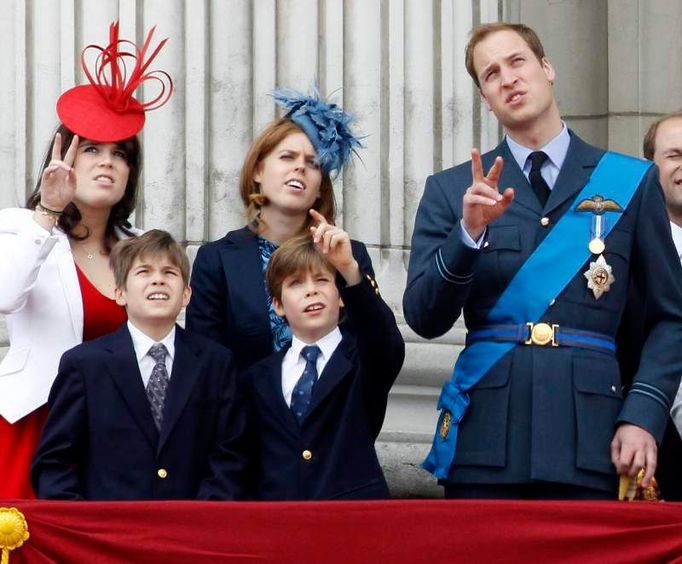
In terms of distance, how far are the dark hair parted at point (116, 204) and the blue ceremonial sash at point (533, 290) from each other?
1.03 m

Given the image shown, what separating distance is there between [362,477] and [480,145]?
2.19m

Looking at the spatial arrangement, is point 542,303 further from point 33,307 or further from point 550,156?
point 33,307

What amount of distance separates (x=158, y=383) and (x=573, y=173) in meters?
1.10

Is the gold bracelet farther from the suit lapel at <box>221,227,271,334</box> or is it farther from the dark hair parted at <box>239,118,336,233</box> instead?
the dark hair parted at <box>239,118,336,233</box>

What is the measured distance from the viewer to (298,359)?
206 inches

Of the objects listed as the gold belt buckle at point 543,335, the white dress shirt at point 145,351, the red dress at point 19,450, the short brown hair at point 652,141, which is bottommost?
the red dress at point 19,450

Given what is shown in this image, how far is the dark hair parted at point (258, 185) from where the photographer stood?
5.64 meters

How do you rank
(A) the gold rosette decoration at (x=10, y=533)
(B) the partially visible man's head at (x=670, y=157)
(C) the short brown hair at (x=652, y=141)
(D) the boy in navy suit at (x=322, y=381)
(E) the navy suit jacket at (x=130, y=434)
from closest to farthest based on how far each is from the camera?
(A) the gold rosette decoration at (x=10, y=533) → (E) the navy suit jacket at (x=130, y=434) → (D) the boy in navy suit at (x=322, y=381) → (B) the partially visible man's head at (x=670, y=157) → (C) the short brown hair at (x=652, y=141)

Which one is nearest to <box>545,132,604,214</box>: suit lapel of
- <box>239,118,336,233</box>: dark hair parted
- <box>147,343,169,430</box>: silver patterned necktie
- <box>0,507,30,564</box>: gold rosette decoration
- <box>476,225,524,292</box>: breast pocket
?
<box>476,225,524,292</box>: breast pocket

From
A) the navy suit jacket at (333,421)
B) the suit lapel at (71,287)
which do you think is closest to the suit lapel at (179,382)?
the navy suit jacket at (333,421)

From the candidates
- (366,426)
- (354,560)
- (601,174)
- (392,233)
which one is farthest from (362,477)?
(392,233)

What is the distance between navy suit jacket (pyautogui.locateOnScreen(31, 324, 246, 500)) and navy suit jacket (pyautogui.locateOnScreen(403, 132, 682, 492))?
521mm

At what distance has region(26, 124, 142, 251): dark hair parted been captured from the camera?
17.9 feet

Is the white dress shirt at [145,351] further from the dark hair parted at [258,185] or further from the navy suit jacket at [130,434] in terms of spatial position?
the dark hair parted at [258,185]
